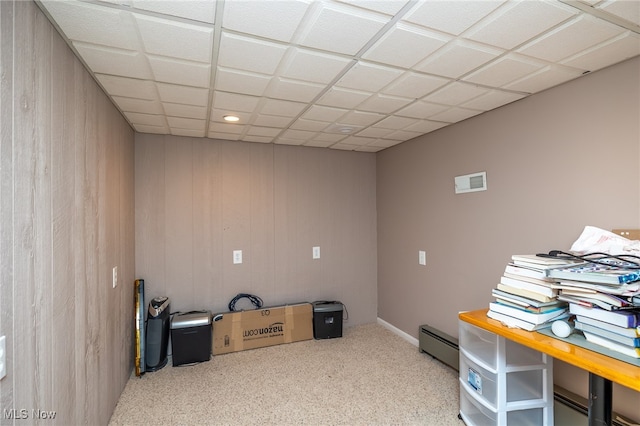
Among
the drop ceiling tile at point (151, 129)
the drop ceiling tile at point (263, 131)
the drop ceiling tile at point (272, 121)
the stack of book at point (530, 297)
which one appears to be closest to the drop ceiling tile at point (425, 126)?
the drop ceiling tile at point (272, 121)

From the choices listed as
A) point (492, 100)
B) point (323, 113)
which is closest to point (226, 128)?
point (323, 113)

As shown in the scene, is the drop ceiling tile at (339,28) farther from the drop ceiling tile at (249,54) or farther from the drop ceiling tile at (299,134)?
the drop ceiling tile at (299,134)

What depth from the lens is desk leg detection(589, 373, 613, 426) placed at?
1321 mm

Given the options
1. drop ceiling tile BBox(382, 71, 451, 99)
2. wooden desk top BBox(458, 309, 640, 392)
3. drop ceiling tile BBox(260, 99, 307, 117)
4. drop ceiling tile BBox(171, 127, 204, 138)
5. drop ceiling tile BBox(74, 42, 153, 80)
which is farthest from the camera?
drop ceiling tile BBox(171, 127, 204, 138)

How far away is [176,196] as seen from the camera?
3260 mm

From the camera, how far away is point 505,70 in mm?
1835

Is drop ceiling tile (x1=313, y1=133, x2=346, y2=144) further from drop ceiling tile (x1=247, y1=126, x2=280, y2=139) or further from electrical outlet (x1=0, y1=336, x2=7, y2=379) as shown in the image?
electrical outlet (x1=0, y1=336, x2=7, y2=379)

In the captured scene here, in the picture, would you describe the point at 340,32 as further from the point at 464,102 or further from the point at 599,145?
the point at 599,145

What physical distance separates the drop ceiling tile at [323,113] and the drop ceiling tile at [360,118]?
71 millimetres

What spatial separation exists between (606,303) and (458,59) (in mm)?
1388

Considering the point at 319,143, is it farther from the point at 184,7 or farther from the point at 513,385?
the point at 513,385

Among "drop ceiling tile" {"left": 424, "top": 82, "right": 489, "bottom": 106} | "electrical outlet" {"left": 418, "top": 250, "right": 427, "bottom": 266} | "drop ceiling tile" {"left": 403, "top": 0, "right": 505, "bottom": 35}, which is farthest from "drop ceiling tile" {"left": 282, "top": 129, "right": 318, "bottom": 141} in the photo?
"drop ceiling tile" {"left": 403, "top": 0, "right": 505, "bottom": 35}

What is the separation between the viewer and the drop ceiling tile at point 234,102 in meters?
2.18

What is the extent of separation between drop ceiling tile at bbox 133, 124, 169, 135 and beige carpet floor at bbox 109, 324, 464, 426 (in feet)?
7.59
